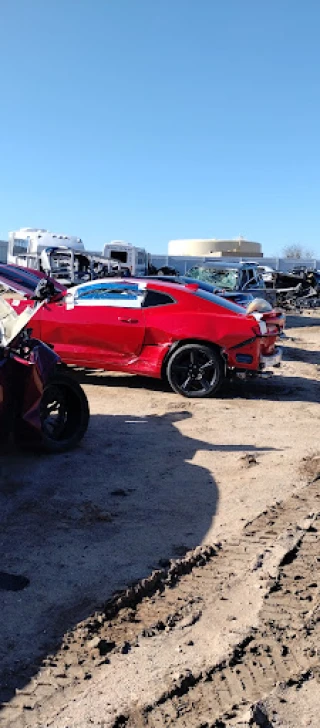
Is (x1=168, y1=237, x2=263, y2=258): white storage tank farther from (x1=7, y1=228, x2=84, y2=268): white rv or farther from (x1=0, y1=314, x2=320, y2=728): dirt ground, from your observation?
(x1=0, y1=314, x2=320, y2=728): dirt ground

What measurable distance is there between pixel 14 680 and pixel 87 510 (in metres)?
1.98

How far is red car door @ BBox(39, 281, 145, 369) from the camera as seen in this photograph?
915cm

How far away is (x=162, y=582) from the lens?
3850mm

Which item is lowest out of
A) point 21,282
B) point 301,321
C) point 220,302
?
point 301,321

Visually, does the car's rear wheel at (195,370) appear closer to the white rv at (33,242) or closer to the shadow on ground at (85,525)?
the shadow on ground at (85,525)

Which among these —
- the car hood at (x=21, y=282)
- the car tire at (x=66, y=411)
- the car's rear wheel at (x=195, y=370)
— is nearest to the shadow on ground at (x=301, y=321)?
the car hood at (x=21, y=282)

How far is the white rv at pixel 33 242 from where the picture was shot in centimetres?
2372

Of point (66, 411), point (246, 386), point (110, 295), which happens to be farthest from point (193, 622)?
point (246, 386)

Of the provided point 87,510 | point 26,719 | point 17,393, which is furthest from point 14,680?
point 17,393

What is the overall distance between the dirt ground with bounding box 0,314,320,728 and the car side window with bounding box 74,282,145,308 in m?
2.64

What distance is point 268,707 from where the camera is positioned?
9.09ft

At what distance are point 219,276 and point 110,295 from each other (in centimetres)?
993

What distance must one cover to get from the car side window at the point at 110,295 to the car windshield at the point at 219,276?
920 cm

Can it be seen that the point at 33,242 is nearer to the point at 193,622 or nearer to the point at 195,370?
the point at 195,370
